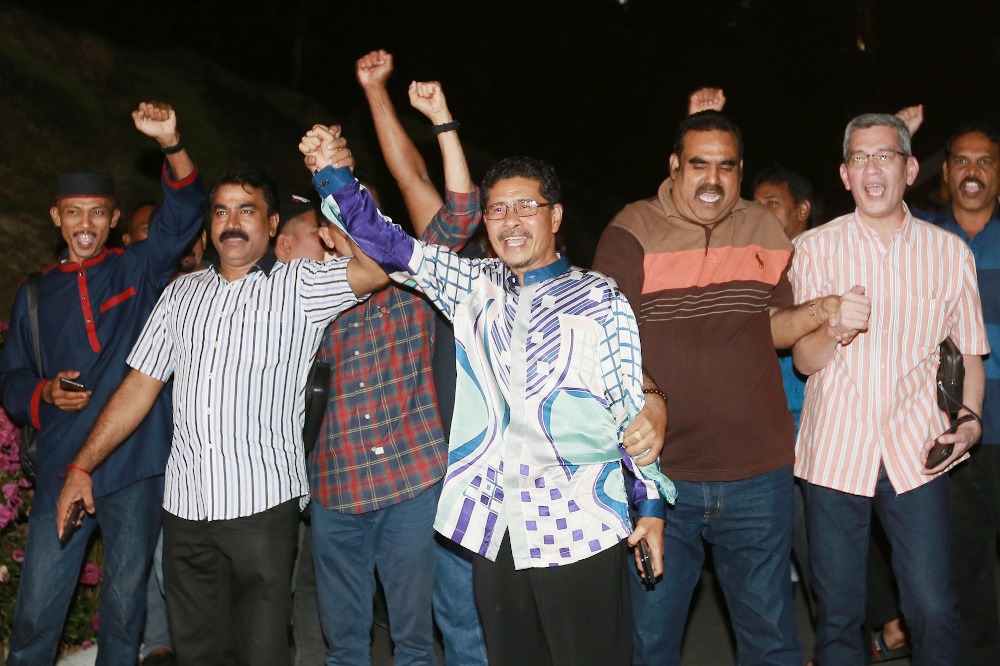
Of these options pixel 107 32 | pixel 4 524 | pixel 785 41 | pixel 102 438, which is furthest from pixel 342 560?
pixel 785 41

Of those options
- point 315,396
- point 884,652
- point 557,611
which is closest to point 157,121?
point 315,396

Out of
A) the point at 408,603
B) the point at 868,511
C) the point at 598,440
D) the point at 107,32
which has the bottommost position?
the point at 408,603

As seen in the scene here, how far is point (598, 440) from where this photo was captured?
11.2ft

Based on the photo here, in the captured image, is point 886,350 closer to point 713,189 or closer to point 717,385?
point 717,385

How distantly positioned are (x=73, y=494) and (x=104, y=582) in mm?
538

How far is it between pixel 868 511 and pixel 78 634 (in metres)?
4.12

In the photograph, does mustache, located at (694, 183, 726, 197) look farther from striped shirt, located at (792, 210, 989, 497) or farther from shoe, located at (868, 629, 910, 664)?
shoe, located at (868, 629, 910, 664)

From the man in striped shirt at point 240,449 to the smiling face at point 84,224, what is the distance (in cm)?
81

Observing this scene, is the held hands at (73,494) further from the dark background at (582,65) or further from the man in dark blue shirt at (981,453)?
the dark background at (582,65)

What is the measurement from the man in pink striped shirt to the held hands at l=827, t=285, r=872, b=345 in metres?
0.14

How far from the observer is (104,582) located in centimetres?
468

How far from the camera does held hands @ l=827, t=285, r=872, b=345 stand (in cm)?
383

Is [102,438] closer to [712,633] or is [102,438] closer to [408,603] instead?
[408,603]

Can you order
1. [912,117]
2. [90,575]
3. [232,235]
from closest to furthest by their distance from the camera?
[232,235] → [912,117] → [90,575]
